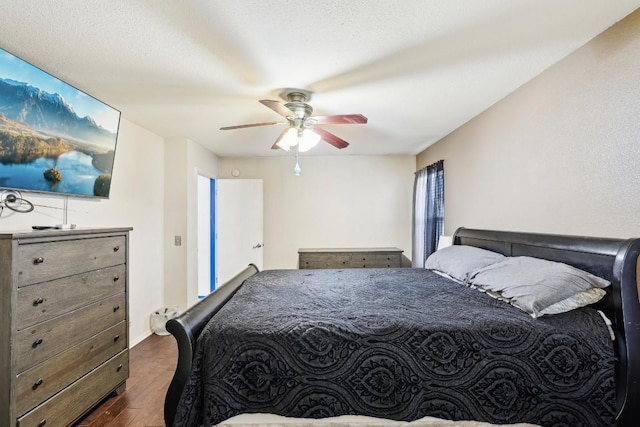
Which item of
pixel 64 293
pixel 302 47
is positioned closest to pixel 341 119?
pixel 302 47

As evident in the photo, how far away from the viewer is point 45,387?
5.80ft

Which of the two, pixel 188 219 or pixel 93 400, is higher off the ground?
pixel 188 219

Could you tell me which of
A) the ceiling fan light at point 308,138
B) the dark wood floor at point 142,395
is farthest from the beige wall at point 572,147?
the dark wood floor at point 142,395

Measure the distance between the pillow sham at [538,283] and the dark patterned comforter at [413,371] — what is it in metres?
0.10

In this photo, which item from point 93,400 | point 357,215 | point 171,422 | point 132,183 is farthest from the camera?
point 357,215

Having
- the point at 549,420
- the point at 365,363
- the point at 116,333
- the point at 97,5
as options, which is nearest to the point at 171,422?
the point at 365,363

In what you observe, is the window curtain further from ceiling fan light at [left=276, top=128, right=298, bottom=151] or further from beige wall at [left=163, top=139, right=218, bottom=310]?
beige wall at [left=163, top=139, right=218, bottom=310]

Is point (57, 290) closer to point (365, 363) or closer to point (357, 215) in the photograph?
point (365, 363)

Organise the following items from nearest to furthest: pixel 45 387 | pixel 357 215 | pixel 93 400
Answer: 1. pixel 45 387
2. pixel 93 400
3. pixel 357 215

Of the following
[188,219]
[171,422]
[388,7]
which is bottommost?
Result: [171,422]

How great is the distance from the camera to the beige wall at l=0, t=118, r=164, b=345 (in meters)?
2.91

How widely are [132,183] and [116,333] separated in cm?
164

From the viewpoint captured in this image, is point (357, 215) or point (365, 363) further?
point (357, 215)

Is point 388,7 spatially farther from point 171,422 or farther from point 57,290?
point 57,290
